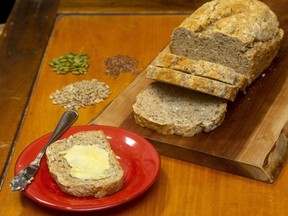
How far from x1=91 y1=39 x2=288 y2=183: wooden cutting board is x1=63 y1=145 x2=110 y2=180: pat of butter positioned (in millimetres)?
238

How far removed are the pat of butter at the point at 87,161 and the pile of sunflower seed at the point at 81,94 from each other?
0.42m

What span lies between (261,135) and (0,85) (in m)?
1.01

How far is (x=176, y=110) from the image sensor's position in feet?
6.63

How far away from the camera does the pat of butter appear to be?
5.46 feet

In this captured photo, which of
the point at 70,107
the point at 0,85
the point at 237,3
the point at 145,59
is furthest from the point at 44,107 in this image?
the point at 237,3

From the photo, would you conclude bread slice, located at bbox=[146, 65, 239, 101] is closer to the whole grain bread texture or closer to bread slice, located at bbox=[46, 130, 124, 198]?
the whole grain bread texture

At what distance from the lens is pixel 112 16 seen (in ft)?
9.19

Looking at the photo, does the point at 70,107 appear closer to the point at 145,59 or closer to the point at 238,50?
the point at 145,59

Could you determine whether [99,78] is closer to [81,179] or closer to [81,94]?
[81,94]

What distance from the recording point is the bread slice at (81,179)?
1632mm

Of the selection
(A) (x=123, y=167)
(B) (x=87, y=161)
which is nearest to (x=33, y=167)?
(B) (x=87, y=161)

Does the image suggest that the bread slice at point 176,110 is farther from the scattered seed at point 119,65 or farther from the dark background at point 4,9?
the dark background at point 4,9

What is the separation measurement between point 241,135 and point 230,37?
0.36 meters

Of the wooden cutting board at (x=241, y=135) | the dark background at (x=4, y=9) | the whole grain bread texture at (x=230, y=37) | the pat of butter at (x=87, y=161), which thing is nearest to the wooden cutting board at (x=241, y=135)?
the wooden cutting board at (x=241, y=135)
